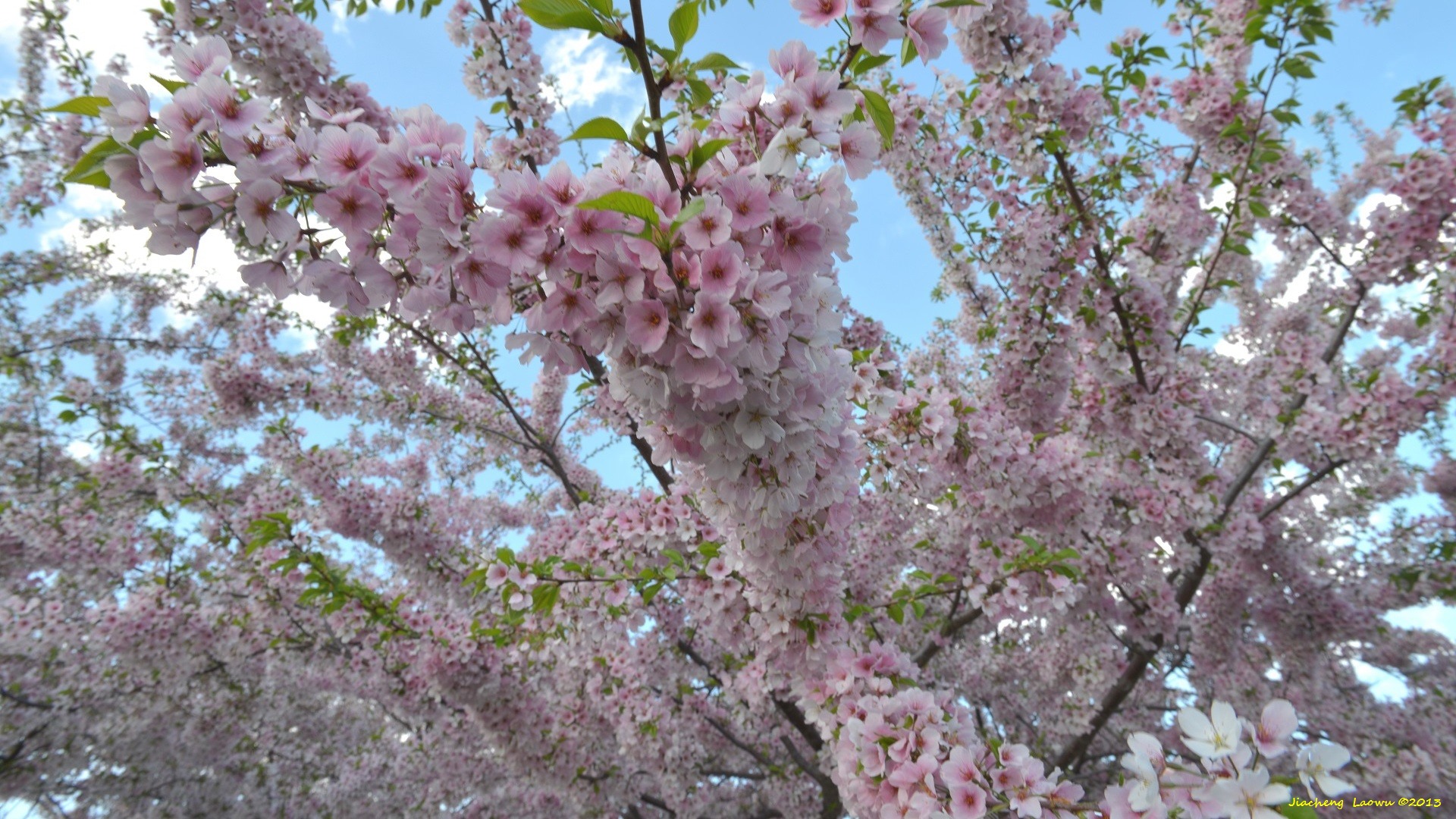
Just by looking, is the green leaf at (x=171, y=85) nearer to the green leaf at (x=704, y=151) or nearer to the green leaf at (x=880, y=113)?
the green leaf at (x=704, y=151)

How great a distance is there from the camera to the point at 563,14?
48.4 inches

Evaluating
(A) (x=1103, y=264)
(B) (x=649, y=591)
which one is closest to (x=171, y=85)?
(B) (x=649, y=591)

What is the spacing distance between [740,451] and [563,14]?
1.04m

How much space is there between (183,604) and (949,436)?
6.65 m

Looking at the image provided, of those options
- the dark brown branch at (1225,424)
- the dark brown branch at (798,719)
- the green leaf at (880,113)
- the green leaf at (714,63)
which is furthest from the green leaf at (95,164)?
the dark brown branch at (1225,424)

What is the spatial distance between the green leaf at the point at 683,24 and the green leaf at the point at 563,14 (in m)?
0.17

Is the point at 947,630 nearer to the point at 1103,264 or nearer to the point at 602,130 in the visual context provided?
the point at 1103,264

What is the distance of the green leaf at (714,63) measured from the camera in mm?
1377

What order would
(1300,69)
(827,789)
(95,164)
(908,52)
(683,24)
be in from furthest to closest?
(827,789), (1300,69), (908,52), (683,24), (95,164)

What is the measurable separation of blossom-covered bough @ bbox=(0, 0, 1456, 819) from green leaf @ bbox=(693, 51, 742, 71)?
0.08 metres

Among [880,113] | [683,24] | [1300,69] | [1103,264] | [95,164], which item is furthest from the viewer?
[1103,264]

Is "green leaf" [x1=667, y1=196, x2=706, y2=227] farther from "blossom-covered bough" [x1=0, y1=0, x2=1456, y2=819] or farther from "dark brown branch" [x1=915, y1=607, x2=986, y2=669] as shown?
"dark brown branch" [x1=915, y1=607, x2=986, y2=669]

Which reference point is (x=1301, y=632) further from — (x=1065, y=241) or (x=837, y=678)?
(x=837, y=678)

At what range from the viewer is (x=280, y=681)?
272 inches
